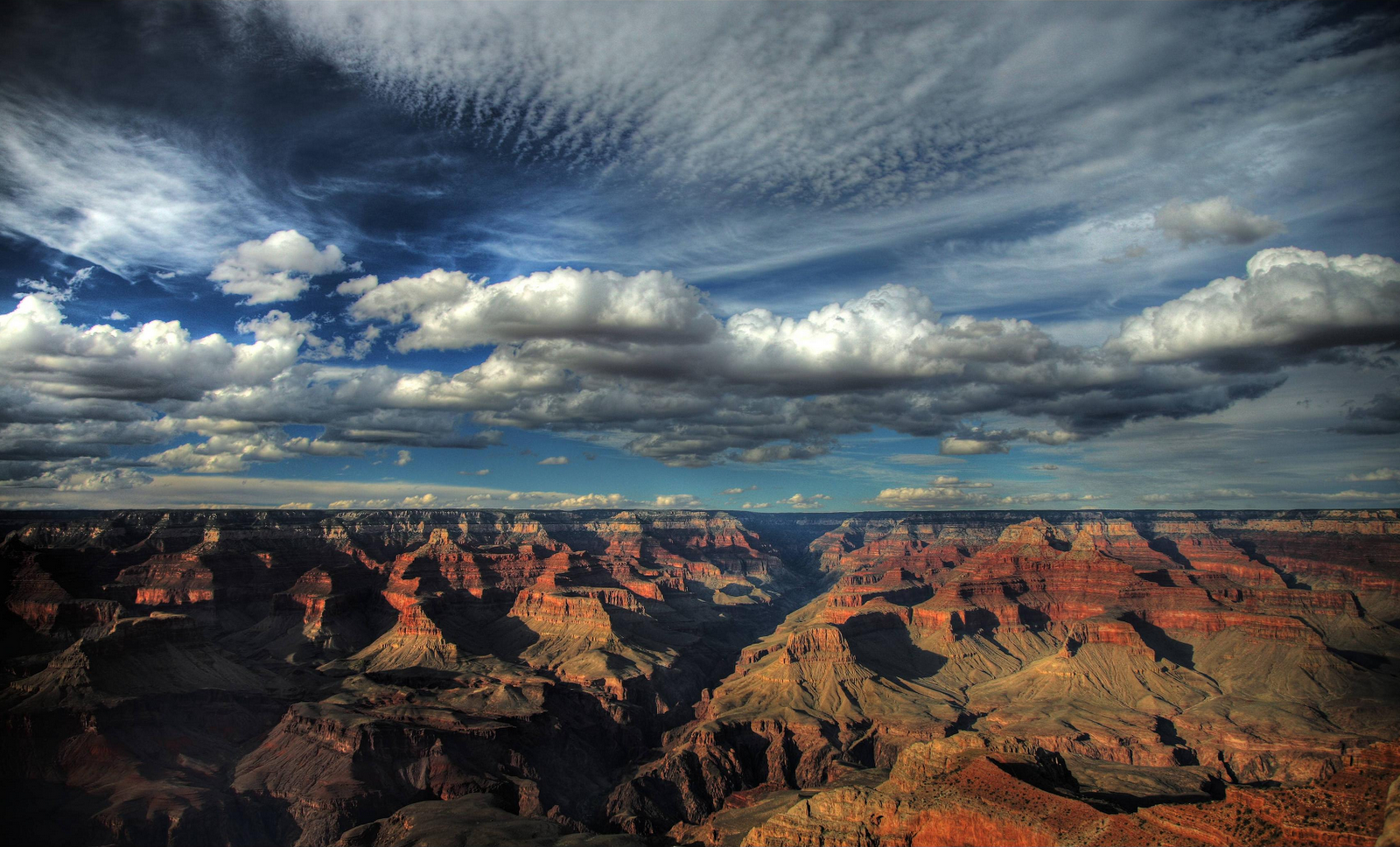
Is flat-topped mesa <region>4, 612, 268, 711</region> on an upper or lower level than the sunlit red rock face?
upper

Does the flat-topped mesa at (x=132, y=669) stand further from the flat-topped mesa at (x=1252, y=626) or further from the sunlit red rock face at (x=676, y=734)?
the flat-topped mesa at (x=1252, y=626)

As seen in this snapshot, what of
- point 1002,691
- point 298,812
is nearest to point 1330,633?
point 1002,691

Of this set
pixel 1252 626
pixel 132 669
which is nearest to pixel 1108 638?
pixel 1252 626

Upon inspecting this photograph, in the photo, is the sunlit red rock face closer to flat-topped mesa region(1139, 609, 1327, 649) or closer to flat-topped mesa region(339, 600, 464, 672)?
flat-topped mesa region(1139, 609, 1327, 649)

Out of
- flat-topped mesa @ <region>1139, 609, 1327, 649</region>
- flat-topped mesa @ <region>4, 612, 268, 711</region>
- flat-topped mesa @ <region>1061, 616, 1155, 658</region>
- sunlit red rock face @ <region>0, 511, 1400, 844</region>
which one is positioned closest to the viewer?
sunlit red rock face @ <region>0, 511, 1400, 844</region>

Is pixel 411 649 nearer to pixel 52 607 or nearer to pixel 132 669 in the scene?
pixel 132 669

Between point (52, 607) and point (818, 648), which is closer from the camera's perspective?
point (52, 607)

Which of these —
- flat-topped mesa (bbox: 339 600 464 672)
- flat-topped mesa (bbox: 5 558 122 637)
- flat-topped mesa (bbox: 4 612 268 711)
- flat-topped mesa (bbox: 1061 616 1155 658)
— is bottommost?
flat-topped mesa (bbox: 1061 616 1155 658)

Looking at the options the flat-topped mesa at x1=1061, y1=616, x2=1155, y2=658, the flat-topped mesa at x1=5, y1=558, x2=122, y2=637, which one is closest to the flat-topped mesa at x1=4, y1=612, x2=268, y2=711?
the flat-topped mesa at x1=5, y1=558, x2=122, y2=637

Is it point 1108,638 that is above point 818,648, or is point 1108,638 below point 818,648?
below

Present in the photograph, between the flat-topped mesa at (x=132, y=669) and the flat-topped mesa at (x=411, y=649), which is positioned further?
the flat-topped mesa at (x=411, y=649)

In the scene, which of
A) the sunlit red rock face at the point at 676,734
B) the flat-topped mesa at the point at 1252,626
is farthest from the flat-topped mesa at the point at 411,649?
the flat-topped mesa at the point at 1252,626

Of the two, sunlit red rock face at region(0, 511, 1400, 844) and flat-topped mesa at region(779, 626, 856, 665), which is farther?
flat-topped mesa at region(779, 626, 856, 665)

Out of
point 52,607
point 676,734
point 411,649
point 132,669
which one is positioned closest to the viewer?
point 132,669
